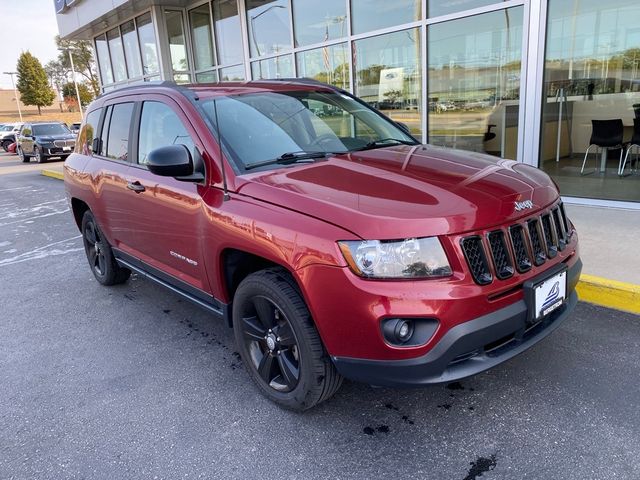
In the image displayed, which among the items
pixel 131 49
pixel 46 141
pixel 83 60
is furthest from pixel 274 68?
pixel 83 60

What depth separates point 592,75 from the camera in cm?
941

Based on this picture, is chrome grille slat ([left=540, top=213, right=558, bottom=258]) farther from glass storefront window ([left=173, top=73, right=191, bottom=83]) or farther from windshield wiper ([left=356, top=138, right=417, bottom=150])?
glass storefront window ([left=173, top=73, right=191, bottom=83])

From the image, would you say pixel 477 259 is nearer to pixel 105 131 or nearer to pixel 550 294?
pixel 550 294

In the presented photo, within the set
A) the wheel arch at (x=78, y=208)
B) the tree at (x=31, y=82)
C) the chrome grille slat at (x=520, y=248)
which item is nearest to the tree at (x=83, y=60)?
the tree at (x=31, y=82)

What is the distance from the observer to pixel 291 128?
3.35 metres

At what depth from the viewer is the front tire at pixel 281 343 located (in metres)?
2.48

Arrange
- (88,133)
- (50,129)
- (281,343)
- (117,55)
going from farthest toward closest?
(50,129), (117,55), (88,133), (281,343)

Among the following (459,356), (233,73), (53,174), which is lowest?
(53,174)

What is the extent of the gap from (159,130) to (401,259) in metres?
2.25

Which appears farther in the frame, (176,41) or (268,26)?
(176,41)

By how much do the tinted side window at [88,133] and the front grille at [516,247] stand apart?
150 inches

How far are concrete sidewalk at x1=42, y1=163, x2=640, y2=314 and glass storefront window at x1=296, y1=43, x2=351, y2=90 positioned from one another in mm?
5550

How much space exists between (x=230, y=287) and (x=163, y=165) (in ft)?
2.73

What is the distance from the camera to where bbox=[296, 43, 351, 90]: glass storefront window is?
10.1m
